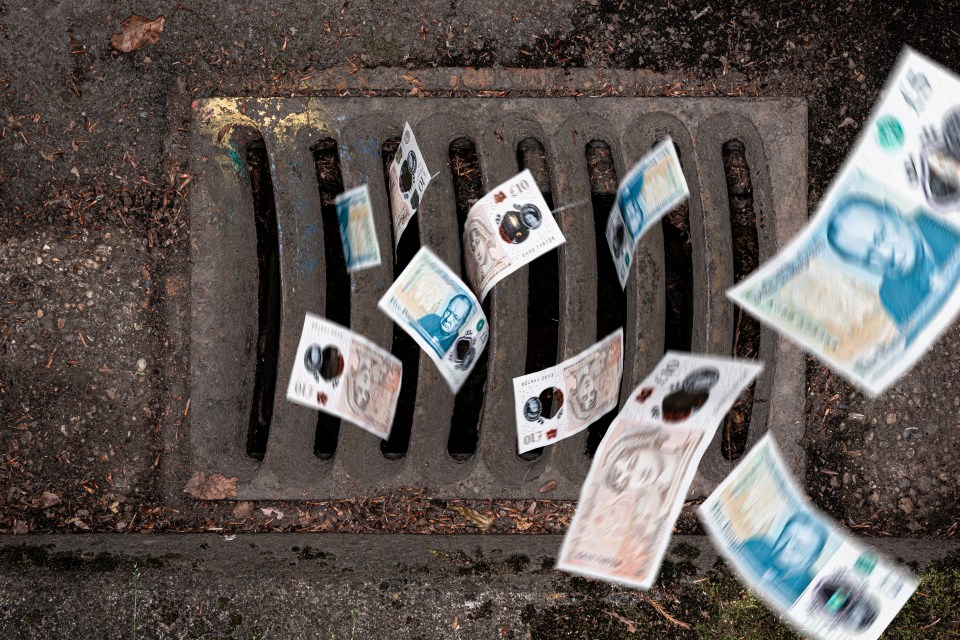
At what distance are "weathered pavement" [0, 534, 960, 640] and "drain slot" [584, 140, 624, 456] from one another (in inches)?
20.2

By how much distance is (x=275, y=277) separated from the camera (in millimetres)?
2730

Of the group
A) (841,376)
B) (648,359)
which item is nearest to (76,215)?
(648,359)

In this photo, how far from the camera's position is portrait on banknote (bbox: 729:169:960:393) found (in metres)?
1.86

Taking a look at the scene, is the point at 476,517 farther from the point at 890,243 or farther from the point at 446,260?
the point at 890,243

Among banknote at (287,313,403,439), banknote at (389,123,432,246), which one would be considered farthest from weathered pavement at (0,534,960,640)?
banknote at (389,123,432,246)

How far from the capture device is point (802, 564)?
2.26 meters

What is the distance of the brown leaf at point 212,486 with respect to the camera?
8.58 feet

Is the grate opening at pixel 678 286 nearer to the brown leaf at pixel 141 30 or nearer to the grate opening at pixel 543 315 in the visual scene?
the grate opening at pixel 543 315

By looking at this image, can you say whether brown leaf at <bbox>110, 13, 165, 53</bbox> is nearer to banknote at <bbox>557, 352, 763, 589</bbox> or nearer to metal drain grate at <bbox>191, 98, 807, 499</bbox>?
metal drain grate at <bbox>191, 98, 807, 499</bbox>

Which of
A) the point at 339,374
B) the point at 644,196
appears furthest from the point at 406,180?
the point at 644,196

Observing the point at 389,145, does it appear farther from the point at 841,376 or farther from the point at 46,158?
the point at 841,376

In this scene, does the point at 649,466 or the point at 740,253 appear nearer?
the point at 649,466

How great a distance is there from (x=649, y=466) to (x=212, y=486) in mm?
1614

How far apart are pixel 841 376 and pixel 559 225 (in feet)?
4.29
